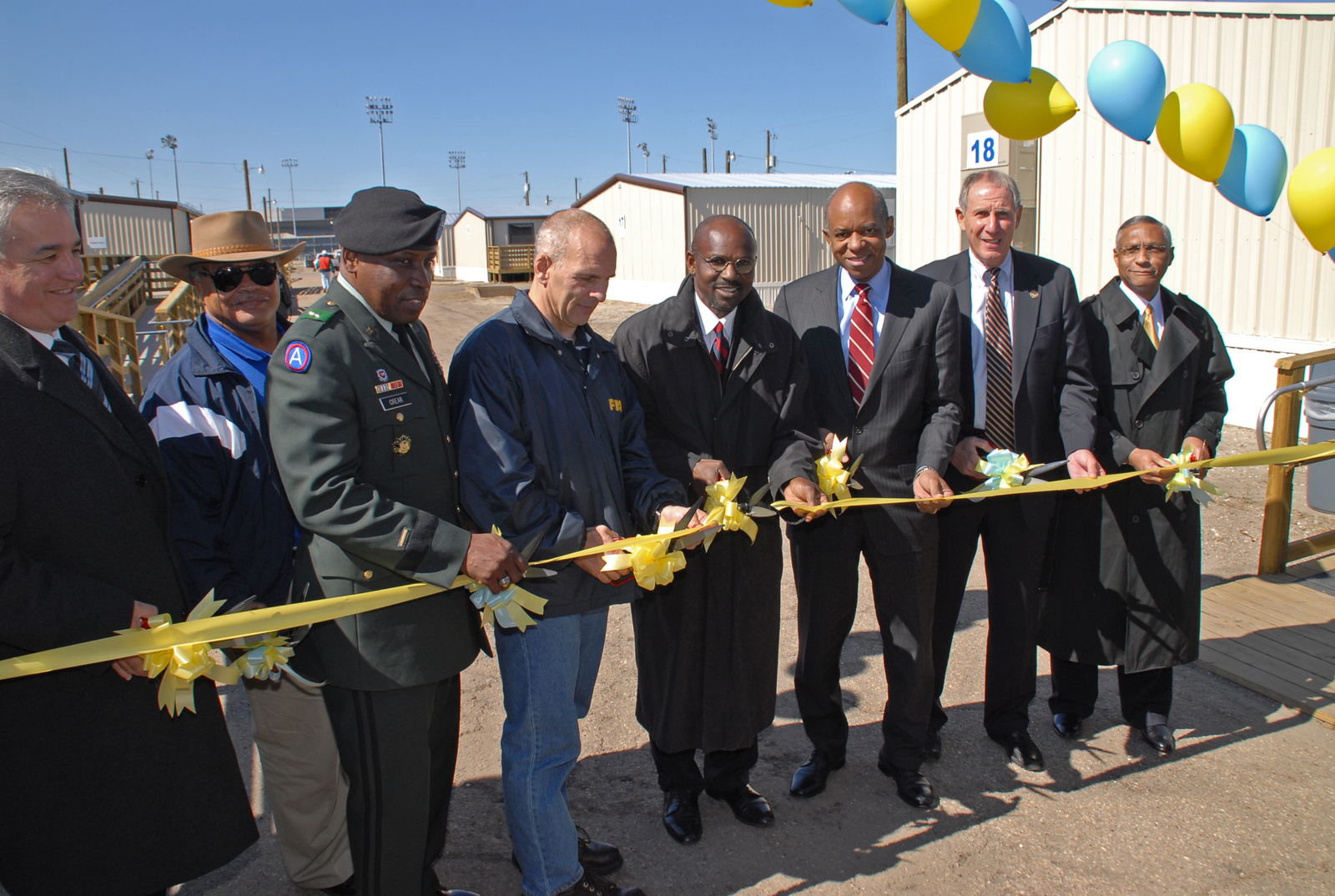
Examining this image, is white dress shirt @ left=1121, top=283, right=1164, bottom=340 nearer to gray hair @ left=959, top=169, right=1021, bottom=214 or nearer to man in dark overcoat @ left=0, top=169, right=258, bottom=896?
gray hair @ left=959, top=169, right=1021, bottom=214

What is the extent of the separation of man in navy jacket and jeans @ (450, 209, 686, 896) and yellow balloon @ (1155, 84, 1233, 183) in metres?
2.99

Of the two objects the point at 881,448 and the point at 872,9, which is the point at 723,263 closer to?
the point at 881,448

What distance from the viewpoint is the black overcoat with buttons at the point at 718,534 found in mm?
3289

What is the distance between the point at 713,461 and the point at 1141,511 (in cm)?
211

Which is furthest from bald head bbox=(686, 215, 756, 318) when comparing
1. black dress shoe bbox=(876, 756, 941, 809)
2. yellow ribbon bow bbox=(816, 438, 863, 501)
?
→ black dress shoe bbox=(876, 756, 941, 809)

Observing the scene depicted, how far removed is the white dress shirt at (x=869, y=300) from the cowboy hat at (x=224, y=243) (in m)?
2.19

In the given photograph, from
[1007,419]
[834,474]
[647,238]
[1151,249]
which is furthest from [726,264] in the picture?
[647,238]

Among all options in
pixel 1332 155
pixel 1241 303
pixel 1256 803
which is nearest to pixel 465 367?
pixel 1256 803

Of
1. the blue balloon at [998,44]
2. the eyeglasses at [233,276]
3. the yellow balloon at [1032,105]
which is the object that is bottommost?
the eyeglasses at [233,276]

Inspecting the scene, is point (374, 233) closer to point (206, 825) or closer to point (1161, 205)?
point (206, 825)

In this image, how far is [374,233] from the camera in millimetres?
2424

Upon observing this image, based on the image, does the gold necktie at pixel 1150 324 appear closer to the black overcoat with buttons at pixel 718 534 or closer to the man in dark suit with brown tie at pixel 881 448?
the man in dark suit with brown tie at pixel 881 448

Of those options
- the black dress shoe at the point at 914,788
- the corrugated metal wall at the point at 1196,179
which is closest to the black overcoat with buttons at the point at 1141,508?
the black dress shoe at the point at 914,788

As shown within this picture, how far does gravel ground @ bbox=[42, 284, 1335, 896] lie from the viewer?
119 inches
